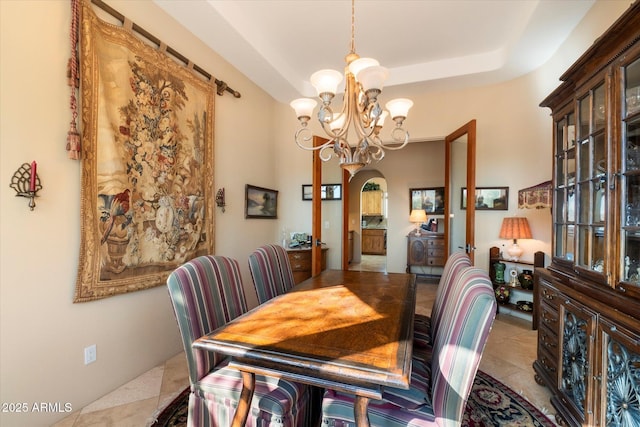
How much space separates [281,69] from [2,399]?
11.8 feet

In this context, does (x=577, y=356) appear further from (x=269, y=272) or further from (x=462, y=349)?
(x=269, y=272)

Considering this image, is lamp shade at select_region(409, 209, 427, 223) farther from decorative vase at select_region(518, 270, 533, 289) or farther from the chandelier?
the chandelier

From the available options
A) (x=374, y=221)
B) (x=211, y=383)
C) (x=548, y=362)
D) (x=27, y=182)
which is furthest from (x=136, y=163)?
(x=374, y=221)

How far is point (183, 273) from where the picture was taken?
1472 millimetres

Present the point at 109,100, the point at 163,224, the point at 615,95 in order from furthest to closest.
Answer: the point at 163,224 < the point at 109,100 < the point at 615,95

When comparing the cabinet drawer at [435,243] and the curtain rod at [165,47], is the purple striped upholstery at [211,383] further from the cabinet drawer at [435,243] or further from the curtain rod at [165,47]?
the cabinet drawer at [435,243]

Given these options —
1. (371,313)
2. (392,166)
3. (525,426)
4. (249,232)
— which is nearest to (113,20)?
(249,232)

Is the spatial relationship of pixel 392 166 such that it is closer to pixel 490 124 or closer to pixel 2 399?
pixel 490 124

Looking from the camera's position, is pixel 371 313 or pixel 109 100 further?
pixel 109 100

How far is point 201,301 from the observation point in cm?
153

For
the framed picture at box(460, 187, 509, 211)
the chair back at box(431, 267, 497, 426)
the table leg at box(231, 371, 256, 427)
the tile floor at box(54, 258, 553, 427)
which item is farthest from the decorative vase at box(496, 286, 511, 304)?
the table leg at box(231, 371, 256, 427)

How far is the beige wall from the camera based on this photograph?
61.9 inches

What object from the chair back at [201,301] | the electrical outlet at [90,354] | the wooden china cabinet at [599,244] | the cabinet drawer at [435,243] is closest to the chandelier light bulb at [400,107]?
the wooden china cabinet at [599,244]

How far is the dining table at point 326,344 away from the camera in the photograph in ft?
3.40
